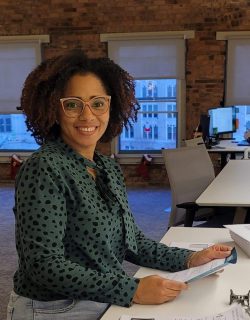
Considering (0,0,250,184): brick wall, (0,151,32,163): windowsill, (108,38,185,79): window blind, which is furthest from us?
(0,151,32,163): windowsill

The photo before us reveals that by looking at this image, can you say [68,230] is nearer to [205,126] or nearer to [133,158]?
[205,126]

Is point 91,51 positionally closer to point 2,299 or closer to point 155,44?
point 155,44

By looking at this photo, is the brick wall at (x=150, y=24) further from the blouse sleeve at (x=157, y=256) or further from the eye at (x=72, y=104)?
the eye at (x=72, y=104)

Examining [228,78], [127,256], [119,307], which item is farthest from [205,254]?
[228,78]

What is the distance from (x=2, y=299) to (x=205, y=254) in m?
2.10

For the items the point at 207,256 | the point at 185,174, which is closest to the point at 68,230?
the point at 207,256

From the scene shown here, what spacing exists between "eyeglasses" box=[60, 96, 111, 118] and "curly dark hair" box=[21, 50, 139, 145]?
0.09 ft

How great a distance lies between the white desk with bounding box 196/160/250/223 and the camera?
297cm

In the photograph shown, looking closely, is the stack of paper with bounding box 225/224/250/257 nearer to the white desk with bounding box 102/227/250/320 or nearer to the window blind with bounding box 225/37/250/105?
the white desk with bounding box 102/227/250/320

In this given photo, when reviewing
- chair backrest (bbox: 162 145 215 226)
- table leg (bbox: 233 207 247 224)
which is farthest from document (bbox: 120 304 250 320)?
chair backrest (bbox: 162 145 215 226)

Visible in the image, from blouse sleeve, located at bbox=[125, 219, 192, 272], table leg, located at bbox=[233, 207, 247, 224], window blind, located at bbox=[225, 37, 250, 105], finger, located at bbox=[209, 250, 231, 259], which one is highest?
window blind, located at bbox=[225, 37, 250, 105]

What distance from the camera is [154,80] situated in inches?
278

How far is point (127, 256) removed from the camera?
1.75 meters

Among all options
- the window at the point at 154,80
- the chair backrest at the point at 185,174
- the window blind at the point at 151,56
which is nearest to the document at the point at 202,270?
the chair backrest at the point at 185,174
